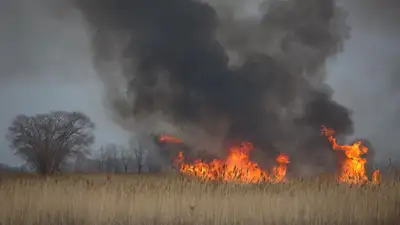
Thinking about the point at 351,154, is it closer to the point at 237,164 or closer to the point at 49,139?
the point at 237,164

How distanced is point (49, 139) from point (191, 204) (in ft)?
26.3

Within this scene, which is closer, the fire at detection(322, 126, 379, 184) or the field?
the field

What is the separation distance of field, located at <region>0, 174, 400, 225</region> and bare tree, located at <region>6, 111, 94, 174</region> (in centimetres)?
546

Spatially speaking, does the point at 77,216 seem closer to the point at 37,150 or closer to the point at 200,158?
the point at 37,150

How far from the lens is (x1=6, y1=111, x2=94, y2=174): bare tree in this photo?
13.7 metres

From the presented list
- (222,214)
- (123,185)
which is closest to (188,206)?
(222,214)

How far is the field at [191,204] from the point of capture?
25.5 ft

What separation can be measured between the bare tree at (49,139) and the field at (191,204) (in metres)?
5.46

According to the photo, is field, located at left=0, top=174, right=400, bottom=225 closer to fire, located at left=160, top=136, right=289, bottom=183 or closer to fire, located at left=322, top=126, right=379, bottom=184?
fire, located at left=160, top=136, right=289, bottom=183

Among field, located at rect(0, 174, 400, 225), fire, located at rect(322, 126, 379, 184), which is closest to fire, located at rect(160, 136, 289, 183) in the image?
field, located at rect(0, 174, 400, 225)

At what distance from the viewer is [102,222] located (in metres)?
7.68

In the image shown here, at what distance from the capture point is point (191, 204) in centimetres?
804

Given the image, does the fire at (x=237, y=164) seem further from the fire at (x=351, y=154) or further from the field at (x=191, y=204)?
the fire at (x=351, y=154)

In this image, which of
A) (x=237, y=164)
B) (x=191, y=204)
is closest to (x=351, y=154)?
(x=237, y=164)
